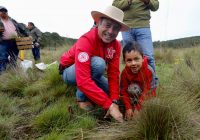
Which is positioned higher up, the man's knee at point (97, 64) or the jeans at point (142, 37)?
the jeans at point (142, 37)

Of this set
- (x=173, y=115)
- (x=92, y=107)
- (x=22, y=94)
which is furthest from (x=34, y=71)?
(x=173, y=115)

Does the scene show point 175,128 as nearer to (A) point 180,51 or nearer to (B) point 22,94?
(B) point 22,94

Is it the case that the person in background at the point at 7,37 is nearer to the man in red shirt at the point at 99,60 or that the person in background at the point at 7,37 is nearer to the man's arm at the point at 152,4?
the man's arm at the point at 152,4

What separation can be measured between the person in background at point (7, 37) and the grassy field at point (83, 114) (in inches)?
91.8

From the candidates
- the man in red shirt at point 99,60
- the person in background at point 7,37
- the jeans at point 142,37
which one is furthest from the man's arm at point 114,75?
the person in background at point 7,37

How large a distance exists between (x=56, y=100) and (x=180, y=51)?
745 cm

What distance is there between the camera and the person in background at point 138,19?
5.39m

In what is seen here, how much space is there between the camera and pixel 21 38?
8094 millimetres

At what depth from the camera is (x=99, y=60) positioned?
13.3 ft

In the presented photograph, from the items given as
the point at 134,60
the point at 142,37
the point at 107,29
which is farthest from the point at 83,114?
the point at 142,37

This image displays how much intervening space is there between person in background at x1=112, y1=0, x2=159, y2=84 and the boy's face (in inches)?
54.1

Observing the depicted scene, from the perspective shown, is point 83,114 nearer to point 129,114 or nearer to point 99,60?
point 129,114

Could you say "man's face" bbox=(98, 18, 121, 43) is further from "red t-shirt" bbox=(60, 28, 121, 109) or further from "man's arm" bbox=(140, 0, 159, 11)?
"man's arm" bbox=(140, 0, 159, 11)

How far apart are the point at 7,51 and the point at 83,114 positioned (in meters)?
4.52
